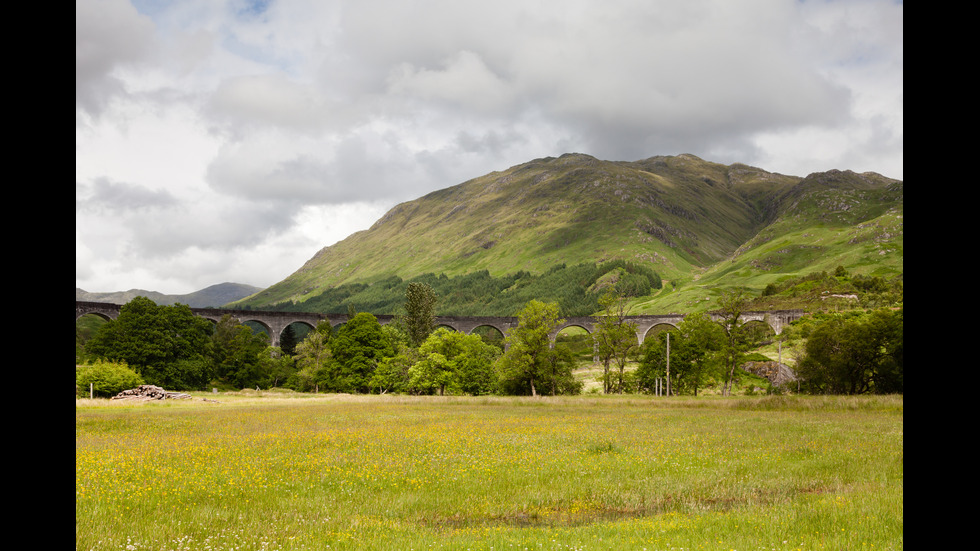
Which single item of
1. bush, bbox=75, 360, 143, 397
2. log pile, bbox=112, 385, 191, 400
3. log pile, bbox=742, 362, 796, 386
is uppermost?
bush, bbox=75, 360, 143, 397

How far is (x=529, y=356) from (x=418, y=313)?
32.4m

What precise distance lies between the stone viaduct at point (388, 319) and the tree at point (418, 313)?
30586mm

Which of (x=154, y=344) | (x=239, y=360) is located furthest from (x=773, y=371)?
(x=154, y=344)

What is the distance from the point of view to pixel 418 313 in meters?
98.1

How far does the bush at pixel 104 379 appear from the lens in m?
60.0

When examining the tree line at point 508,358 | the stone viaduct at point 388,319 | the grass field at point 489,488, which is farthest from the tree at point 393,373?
the stone viaduct at point 388,319

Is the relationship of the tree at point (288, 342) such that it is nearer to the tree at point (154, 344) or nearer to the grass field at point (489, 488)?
the tree at point (154, 344)

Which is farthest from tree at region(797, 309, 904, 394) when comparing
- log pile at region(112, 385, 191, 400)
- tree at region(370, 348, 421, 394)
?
log pile at region(112, 385, 191, 400)

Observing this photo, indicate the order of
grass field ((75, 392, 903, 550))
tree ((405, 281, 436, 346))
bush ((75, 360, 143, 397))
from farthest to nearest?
tree ((405, 281, 436, 346))
bush ((75, 360, 143, 397))
grass field ((75, 392, 903, 550))

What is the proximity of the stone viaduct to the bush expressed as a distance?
58434 mm

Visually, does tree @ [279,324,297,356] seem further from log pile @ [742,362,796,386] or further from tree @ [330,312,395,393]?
log pile @ [742,362,796,386]

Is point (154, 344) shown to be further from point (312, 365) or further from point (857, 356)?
point (857, 356)

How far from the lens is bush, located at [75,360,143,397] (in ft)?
197
